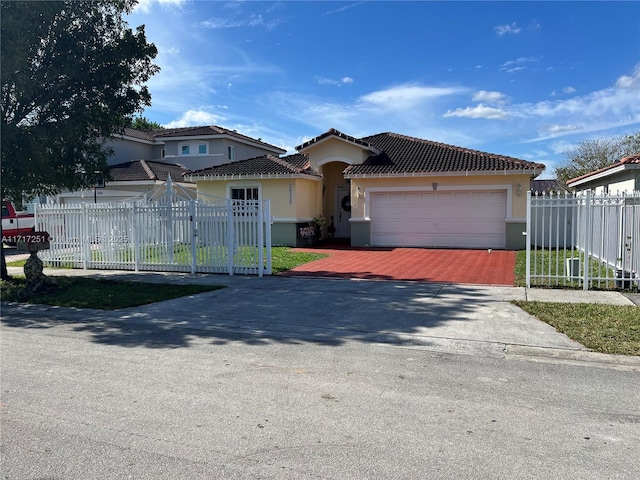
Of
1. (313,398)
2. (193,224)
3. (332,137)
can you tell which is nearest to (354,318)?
(313,398)

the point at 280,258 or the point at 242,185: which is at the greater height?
the point at 242,185

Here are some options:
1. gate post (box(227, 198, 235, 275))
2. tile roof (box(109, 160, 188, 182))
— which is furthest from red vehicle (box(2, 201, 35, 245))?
gate post (box(227, 198, 235, 275))

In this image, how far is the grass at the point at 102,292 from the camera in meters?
9.49

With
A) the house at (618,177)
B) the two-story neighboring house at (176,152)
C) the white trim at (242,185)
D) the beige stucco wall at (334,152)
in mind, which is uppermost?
the two-story neighboring house at (176,152)

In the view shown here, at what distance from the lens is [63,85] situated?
36.4 ft

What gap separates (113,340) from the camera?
22.7ft

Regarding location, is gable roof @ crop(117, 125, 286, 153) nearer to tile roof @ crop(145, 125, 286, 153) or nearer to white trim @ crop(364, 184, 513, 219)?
tile roof @ crop(145, 125, 286, 153)

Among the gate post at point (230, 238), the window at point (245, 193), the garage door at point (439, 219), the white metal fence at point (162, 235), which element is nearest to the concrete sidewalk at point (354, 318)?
the gate post at point (230, 238)

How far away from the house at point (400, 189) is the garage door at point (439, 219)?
4 cm

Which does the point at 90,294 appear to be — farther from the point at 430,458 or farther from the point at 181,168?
the point at 181,168

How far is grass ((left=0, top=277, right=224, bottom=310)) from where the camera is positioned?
949 cm

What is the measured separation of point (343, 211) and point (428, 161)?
5.61 metres

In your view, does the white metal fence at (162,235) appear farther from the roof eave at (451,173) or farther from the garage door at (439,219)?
the garage door at (439,219)

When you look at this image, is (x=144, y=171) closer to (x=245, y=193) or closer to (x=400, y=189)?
(x=245, y=193)
